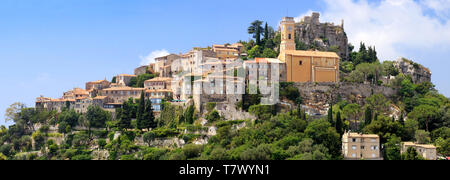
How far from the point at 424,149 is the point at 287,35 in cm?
2956

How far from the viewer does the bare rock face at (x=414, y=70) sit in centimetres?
9062

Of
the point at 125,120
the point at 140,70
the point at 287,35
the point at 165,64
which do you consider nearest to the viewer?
the point at 125,120

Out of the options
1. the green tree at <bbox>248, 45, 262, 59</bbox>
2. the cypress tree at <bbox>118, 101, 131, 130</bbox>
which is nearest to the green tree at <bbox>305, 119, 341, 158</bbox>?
the cypress tree at <bbox>118, 101, 131, 130</bbox>

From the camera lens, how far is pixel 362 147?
60.0 metres

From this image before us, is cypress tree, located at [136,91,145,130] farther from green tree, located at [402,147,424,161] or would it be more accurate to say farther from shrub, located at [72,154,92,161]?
green tree, located at [402,147,424,161]

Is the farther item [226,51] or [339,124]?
[226,51]

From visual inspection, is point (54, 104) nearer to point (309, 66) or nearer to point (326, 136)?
point (309, 66)

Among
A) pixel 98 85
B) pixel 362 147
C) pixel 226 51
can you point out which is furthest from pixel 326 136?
pixel 98 85

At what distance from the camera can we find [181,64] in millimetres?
88875

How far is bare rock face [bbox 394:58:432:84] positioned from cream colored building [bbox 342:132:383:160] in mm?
32965
